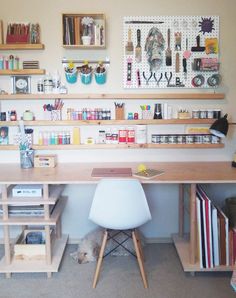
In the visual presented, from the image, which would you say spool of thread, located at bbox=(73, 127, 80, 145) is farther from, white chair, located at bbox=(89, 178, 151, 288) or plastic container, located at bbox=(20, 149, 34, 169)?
white chair, located at bbox=(89, 178, 151, 288)

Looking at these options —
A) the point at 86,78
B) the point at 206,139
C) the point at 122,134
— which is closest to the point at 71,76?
the point at 86,78

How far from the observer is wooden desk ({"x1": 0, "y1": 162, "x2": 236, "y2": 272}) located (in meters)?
2.30

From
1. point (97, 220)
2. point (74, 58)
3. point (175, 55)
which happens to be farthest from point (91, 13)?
point (97, 220)

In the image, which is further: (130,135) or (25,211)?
(130,135)

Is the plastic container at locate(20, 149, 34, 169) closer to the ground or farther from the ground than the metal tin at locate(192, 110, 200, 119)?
closer to the ground

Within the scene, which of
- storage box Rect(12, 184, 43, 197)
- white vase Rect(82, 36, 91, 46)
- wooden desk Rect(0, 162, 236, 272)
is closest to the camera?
wooden desk Rect(0, 162, 236, 272)

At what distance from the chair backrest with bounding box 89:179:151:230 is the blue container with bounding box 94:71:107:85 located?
3.36ft

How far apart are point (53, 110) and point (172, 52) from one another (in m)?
1.18

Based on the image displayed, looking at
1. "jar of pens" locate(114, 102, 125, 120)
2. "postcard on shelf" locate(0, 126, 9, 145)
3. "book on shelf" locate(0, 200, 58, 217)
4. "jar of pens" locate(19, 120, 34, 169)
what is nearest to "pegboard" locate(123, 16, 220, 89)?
"jar of pens" locate(114, 102, 125, 120)

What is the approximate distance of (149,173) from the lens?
2455 millimetres

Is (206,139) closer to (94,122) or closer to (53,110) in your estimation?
(94,122)

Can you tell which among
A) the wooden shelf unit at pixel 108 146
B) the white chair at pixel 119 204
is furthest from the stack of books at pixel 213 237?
the wooden shelf unit at pixel 108 146

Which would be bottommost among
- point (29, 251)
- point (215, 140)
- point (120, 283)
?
point (120, 283)

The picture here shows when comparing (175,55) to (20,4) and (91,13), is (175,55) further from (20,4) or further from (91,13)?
(20,4)
